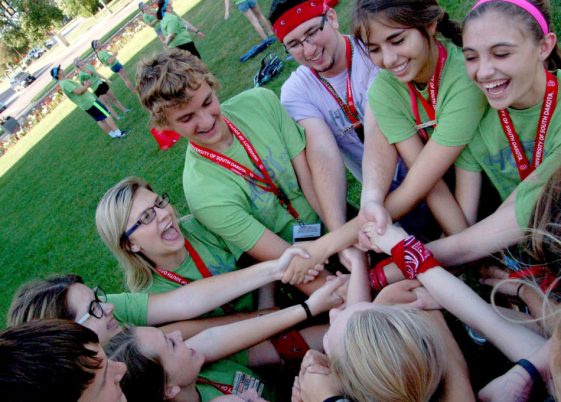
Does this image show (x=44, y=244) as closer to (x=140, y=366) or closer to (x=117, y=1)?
(x=140, y=366)

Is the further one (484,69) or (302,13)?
(302,13)

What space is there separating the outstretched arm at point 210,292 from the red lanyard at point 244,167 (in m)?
0.42

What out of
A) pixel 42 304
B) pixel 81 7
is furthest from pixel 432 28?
pixel 81 7

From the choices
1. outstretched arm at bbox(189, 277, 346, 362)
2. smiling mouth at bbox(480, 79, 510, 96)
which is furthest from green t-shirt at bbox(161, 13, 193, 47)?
smiling mouth at bbox(480, 79, 510, 96)

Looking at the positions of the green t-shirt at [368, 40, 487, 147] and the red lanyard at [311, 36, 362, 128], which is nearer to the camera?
the green t-shirt at [368, 40, 487, 147]

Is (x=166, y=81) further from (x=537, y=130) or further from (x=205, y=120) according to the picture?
(x=537, y=130)

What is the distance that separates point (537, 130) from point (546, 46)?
38 centimetres

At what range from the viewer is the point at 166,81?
95.0 inches

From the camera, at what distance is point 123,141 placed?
11.0 metres

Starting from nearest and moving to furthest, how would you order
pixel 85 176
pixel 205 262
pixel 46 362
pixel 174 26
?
pixel 46 362 < pixel 205 262 < pixel 174 26 < pixel 85 176

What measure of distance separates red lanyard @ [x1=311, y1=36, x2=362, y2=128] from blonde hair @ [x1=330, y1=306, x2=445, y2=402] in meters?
1.59

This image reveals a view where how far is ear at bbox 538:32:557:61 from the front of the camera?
6.27 feet

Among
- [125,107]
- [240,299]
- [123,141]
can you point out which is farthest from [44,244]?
[240,299]

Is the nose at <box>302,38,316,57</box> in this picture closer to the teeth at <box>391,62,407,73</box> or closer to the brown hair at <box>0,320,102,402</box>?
the teeth at <box>391,62,407,73</box>
